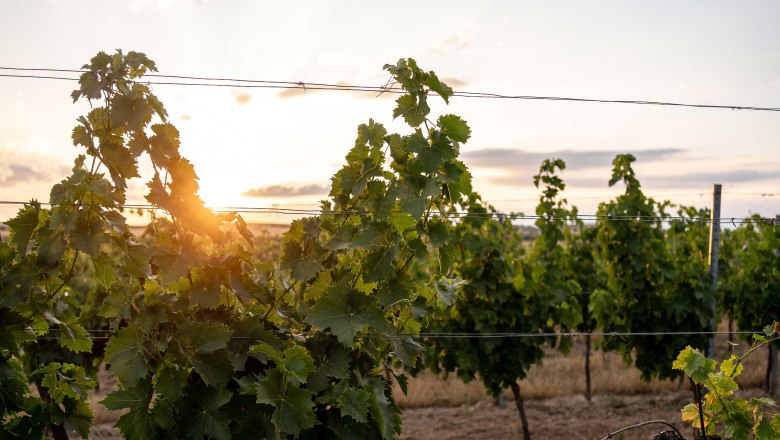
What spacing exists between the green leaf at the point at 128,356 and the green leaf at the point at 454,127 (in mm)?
1730

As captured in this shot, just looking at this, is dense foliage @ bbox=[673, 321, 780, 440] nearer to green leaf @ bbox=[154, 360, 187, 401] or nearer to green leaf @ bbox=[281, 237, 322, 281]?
green leaf @ bbox=[281, 237, 322, 281]

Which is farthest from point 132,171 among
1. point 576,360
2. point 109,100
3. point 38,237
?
point 576,360

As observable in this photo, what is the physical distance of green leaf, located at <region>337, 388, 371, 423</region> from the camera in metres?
3.16

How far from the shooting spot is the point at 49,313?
3.68 metres

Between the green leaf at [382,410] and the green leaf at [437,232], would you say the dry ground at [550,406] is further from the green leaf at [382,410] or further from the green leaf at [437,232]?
the green leaf at [437,232]

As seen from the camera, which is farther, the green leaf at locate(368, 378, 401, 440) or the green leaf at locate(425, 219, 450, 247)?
the green leaf at locate(425, 219, 450, 247)

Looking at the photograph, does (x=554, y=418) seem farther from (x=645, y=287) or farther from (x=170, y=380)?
(x=170, y=380)

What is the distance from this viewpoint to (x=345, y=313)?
325 cm

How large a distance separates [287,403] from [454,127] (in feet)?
5.08

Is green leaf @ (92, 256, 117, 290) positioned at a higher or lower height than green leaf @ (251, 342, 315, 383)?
higher

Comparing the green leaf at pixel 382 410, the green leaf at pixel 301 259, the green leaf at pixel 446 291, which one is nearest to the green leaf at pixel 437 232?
the green leaf at pixel 446 291

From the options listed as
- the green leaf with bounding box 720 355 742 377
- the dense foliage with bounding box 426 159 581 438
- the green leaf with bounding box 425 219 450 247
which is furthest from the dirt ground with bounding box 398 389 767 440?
the green leaf with bounding box 425 219 450 247

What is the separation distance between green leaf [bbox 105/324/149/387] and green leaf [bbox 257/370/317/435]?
54 centimetres

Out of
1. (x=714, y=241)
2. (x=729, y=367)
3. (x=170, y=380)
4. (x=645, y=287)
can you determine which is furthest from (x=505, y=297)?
(x=170, y=380)
